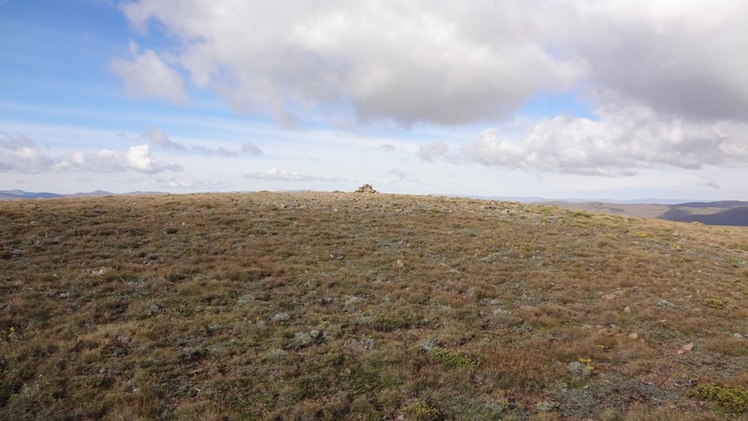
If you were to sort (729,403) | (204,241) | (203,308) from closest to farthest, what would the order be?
(729,403)
(203,308)
(204,241)

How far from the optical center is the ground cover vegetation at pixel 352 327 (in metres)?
10.4

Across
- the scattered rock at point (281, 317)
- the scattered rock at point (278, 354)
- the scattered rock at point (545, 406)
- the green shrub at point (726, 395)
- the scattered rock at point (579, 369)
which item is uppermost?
the scattered rock at point (281, 317)

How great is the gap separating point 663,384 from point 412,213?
3040 cm

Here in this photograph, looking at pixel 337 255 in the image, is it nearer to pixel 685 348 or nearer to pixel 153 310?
pixel 153 310

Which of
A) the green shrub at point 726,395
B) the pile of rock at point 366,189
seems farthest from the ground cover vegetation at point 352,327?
the pile of rock at point 366,189

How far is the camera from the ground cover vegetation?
10398 millimetres

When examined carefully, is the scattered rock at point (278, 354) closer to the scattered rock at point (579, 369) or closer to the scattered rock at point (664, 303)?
the scattered rock at point (579, 369)

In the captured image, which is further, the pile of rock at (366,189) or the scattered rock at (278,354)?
the pile of rock at (366,189)

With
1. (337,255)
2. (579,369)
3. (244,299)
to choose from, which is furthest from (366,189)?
(579,369)

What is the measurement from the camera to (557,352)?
1327cm

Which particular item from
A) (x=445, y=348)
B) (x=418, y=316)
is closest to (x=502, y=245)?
(x=418, y=316)

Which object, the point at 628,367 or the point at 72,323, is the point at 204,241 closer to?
the point at 72,323

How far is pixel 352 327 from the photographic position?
1473cm

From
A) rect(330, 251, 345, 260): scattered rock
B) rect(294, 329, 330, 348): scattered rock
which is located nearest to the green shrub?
rect(294, 329, 330, 348): scattered rock
